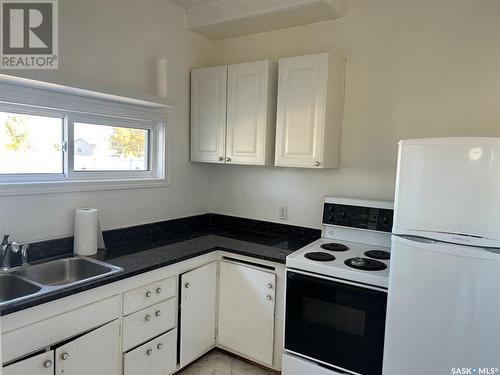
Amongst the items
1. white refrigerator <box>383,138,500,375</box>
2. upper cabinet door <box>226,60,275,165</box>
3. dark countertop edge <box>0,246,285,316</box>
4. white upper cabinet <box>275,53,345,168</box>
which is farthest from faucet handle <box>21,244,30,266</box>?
white refrigerator <box>383,138,500,375</box>

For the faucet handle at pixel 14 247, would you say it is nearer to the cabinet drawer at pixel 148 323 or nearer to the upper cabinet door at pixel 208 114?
the cabinet drawer at pixel 148 323

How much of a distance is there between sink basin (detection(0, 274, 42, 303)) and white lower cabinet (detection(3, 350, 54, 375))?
0.37 meters

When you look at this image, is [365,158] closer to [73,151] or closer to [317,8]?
[317,8]

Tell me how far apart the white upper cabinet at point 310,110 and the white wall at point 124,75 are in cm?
83

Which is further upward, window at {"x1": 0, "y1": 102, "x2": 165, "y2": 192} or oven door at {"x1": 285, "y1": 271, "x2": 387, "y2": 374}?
window at {"x1": 0, "y1": 102, "x2": 165, "y2": 192}

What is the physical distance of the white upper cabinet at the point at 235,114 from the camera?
99.7 inches

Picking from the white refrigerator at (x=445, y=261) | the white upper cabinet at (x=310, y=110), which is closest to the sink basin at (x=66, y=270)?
the white upper cabinet at (x=310, y=110)

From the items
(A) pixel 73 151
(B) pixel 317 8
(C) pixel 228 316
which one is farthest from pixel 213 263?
(B) pixel 317 8

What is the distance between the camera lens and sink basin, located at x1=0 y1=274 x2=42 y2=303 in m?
1.75

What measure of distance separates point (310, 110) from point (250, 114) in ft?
1.55

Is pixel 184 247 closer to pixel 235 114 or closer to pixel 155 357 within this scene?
pixel 155 357

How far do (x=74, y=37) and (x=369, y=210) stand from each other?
2.16 metres

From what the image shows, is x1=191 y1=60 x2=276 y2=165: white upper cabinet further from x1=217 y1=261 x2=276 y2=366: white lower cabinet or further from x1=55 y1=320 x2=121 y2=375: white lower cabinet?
x1=55 y1=320 x2=121 y2=375: white lower cabinet

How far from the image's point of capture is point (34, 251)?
198cm
